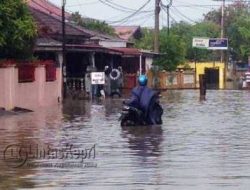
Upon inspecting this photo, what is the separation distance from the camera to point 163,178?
11.9m

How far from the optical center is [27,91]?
3262 cm

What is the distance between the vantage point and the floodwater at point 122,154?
11.7 meters

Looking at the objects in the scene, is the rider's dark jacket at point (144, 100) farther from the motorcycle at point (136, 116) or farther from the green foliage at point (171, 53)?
the green foliage at point (171, 53)

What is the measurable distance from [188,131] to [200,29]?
311 feet

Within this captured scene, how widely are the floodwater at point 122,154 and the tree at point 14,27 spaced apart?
178 inches

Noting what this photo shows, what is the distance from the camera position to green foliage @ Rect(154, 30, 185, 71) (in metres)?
68.4

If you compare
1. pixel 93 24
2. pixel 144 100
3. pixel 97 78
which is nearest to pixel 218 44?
pixel 93 24

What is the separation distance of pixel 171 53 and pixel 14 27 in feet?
130

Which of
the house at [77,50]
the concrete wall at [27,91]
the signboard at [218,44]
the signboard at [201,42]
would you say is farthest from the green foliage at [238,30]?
the concrete wall at [27,91]

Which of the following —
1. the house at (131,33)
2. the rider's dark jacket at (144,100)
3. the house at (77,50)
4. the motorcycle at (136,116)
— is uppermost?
the house at (131,33)

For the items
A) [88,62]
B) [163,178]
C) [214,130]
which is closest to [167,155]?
[163,178]

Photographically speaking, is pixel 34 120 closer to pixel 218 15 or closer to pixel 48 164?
pixel 48 164

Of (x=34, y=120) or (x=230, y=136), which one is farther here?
(x=34, y=120)

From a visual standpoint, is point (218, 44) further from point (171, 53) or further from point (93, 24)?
point (171, 53)
